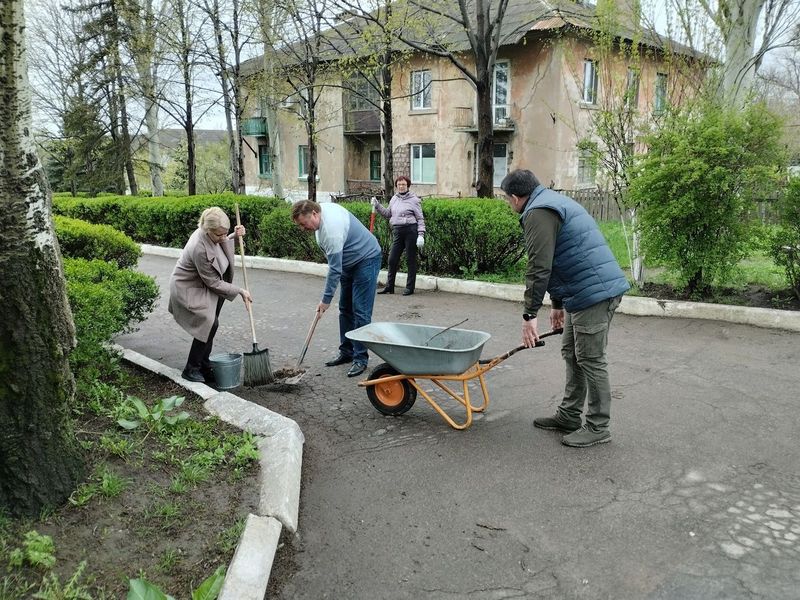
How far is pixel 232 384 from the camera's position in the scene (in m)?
5.41

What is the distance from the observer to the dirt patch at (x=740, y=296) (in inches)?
281

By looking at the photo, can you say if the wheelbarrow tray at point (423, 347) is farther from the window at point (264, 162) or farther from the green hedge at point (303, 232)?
the window at point (264, 162)

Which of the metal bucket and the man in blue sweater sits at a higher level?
the man in blue sweater

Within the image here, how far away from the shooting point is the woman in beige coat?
17.0 feet

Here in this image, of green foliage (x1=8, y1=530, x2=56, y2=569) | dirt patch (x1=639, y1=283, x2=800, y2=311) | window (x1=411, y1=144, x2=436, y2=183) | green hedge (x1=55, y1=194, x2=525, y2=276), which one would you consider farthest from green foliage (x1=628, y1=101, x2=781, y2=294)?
window (x1=411, y1=144, x2=436, y2=183)

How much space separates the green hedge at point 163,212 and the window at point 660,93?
7.54m

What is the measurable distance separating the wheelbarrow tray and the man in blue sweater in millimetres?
731

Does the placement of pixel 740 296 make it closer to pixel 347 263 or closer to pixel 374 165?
pixel 347 263

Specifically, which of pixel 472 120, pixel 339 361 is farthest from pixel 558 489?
pixel 472 120

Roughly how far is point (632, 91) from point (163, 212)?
11140mm

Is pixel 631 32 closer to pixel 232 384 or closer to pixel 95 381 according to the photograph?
pixel 232 384

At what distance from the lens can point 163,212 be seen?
15078mm

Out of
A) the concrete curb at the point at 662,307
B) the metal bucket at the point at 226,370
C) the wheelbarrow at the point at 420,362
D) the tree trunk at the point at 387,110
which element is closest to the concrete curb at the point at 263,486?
the metal bucket at the point at 226,370

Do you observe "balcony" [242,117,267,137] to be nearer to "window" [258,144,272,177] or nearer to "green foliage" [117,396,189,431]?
"window" [258,144,272,177]
